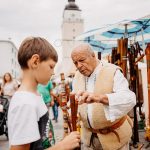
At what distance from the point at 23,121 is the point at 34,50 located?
0.35m

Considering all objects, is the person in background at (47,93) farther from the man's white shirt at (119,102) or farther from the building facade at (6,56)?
the building facade at (6,56)

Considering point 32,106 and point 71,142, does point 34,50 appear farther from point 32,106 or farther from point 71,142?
Answer: point 71,142

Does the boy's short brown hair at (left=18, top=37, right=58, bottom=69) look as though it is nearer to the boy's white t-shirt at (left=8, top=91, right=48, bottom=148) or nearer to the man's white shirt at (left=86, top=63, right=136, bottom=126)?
the boy's white t-shirt at (left=8, top=91, right=48, bottom=148)

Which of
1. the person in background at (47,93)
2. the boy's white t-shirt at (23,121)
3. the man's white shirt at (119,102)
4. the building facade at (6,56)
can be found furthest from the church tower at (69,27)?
the boy's white t-shirt at (23,121)

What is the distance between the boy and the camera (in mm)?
1466

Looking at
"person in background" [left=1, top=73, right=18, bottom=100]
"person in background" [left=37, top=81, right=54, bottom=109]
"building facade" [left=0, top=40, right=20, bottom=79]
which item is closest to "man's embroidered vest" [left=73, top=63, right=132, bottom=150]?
"person in background" [left=37, top=81, right=54, bottom=109]

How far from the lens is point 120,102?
2.45 metres

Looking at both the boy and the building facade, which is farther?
the building facade

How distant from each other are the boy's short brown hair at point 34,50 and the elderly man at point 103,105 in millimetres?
913

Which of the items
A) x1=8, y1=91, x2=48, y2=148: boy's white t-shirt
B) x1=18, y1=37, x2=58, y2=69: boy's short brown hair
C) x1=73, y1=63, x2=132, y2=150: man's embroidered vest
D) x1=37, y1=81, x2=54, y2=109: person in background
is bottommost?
x1=37, y1=81, x2=54, y2=109: person in background

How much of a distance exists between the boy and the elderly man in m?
0.84

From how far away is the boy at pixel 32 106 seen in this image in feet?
4.81

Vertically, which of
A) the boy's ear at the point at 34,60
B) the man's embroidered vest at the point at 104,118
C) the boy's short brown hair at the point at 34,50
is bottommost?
the man's embroidered vest at the point at 104,118

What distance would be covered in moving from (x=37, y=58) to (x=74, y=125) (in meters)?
0.58
